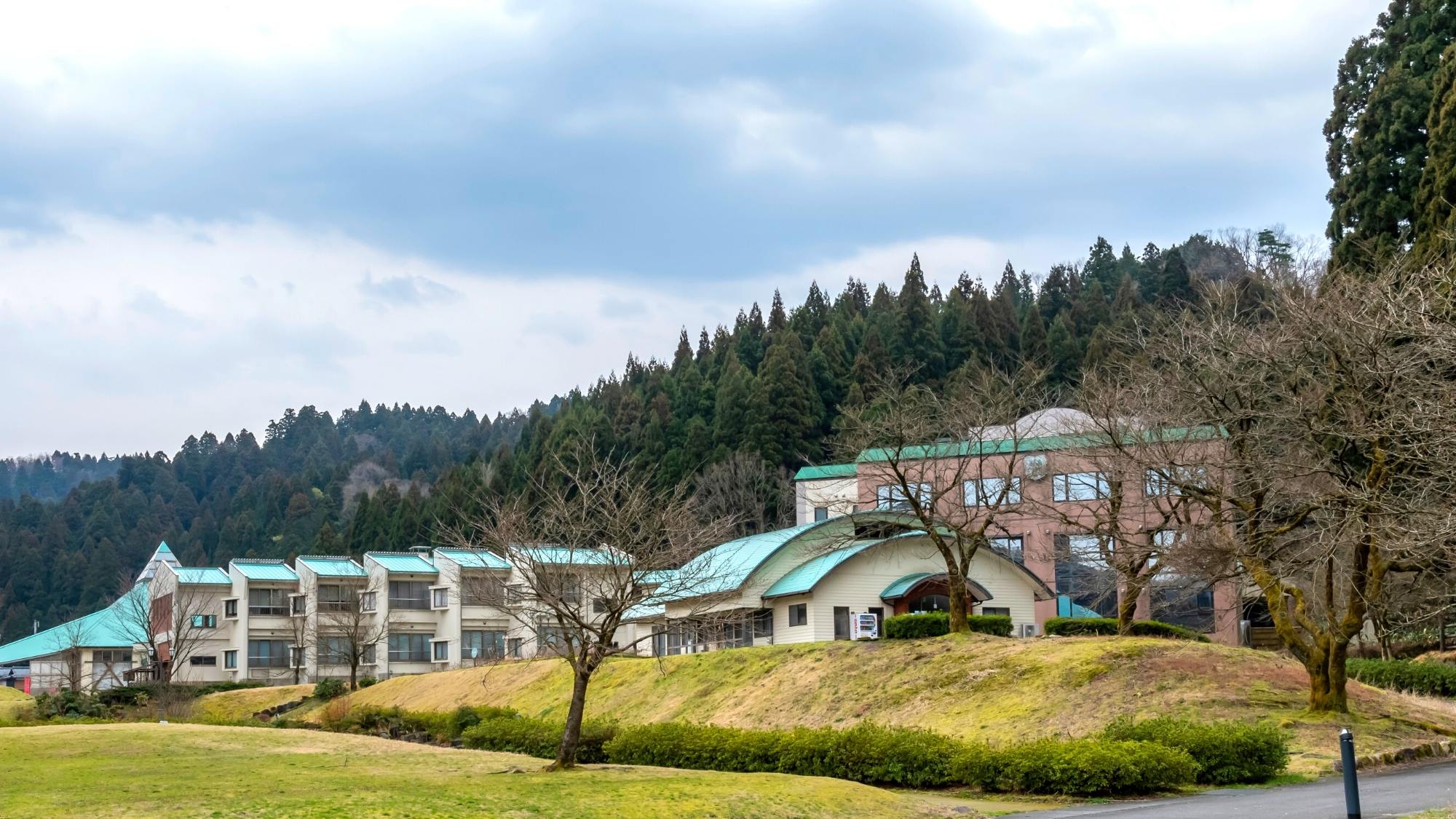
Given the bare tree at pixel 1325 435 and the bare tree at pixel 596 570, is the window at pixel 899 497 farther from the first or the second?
the bare tree at pixel 1325 435

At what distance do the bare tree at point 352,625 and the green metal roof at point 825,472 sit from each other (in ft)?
74.3

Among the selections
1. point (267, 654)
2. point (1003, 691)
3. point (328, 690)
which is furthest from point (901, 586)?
point (267, 654)

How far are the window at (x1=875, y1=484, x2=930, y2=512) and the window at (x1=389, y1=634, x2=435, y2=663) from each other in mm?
28045

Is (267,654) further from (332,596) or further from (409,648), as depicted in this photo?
(409,648)

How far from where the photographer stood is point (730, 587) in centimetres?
4362

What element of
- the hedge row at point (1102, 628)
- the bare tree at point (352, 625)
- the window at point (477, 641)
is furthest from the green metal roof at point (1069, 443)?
the bare tree at point (352, 625)

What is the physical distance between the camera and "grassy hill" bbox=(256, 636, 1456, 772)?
24812mm

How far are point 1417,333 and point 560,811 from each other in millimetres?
11394

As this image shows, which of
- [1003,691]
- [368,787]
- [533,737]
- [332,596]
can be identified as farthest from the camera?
[332,596]

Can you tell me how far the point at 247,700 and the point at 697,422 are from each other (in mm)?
30687

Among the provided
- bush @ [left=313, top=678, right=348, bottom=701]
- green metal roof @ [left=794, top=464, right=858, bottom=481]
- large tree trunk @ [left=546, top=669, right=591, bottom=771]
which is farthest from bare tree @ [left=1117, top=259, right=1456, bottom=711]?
green metal roof @ [left=794, top=464, right=858, bottom=481]

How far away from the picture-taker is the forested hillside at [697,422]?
256 feet

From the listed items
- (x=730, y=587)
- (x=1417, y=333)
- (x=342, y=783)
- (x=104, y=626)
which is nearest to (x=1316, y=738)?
(x=1417, y=333)

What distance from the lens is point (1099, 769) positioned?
1923cm
